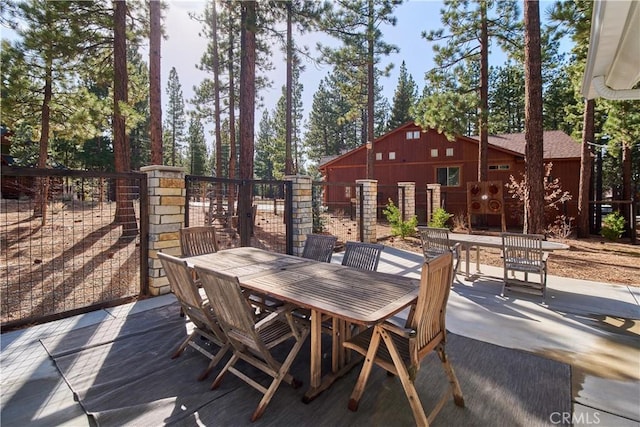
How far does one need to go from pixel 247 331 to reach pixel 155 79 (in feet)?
24.7

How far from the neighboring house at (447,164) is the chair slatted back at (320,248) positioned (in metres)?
10.7

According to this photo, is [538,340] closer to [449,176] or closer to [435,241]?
[435,241]

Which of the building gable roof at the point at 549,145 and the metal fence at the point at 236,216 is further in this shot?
the building gable roof at the point at 549,145

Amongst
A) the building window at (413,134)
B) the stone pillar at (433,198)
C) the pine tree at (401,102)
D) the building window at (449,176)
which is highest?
the pine tree at (401,102)

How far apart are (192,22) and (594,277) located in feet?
51.3

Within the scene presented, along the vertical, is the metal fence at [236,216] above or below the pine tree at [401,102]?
below

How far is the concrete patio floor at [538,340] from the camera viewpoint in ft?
7.07

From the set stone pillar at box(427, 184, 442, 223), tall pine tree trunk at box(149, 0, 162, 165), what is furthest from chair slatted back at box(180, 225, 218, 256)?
stone pillar at box(427, 184, 442, 223)

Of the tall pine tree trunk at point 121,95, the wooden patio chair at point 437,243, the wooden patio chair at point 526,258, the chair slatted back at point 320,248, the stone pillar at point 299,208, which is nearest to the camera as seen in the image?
the chair slatted back at point 320,248

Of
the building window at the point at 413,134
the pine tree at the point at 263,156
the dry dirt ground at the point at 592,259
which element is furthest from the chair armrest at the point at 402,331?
the pine tree at the point at 263,156

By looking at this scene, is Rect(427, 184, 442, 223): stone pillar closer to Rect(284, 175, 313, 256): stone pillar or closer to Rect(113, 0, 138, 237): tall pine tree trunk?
Rect(284, 175, 313, 256): stone pillar

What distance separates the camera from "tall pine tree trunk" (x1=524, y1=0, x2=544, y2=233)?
6.61 m

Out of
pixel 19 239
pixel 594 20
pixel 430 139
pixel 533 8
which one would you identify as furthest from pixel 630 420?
pixel 430 139

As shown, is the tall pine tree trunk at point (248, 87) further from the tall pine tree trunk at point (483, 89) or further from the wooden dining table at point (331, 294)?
the tall pine tree trunk at point (483, 89)
